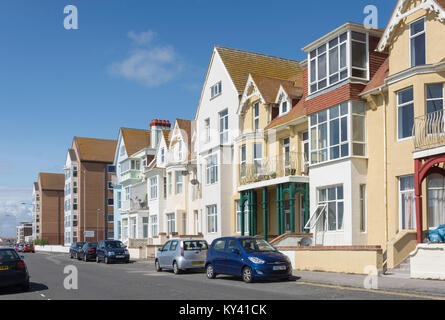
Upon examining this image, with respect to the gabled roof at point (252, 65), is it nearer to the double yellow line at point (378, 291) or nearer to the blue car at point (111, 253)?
the blue car at point (111, 253)

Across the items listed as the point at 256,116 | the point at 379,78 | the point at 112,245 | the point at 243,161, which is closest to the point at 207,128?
the point at 256,116

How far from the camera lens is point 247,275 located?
18.4 m

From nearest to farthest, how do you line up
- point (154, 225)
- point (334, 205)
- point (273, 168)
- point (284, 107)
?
point (334, 205), point (273, 168), point (284, 107), point (154, 225)

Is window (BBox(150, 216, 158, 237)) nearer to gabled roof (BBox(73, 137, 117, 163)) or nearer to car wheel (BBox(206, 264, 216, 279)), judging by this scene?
car wheel (BBox(206, 264, 216, 279))

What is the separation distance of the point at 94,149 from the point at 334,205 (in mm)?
63884

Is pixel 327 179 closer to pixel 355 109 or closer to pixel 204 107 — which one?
pixel 355 109

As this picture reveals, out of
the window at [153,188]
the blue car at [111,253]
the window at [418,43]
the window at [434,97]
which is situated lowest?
the blue car at [111,253]

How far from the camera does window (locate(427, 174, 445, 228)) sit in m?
20.3

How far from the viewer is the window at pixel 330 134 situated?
2447 cm

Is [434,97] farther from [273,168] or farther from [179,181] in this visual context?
[179,181]

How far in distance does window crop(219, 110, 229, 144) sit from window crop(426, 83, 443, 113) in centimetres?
1686

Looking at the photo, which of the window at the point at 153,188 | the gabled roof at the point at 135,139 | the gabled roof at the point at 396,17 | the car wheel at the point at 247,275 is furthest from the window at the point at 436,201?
the gabled roof at the point at 135,139

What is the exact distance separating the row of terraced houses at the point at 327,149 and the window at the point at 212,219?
66 mm

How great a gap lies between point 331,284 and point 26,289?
30.0ft
